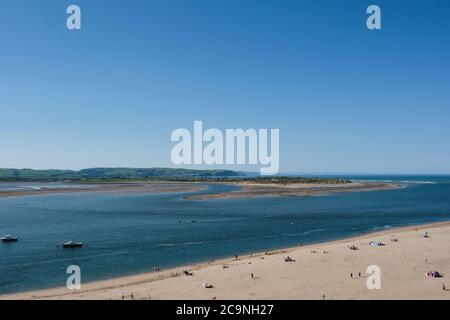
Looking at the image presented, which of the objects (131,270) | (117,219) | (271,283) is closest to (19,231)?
(117,219)

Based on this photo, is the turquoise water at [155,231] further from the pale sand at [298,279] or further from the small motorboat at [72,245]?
the pale sand at [298,279]

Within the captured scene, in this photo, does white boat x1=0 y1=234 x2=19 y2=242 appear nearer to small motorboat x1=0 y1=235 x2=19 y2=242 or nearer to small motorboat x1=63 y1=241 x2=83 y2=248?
small motorboat x1=0 y1=235 x2=19 y2=242

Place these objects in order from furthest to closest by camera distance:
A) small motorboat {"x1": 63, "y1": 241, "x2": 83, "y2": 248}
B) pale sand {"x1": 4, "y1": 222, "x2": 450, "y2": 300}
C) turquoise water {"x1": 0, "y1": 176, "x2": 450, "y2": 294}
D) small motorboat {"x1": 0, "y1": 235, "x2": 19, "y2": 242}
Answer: small motorboat {"x1": 0, "y1": 235, "x2": 19, "y2": 242} < small motorboat {"x1": 63, "y1": 241, "x2": 83, "y2": 248} < turquoise water {"x1": 0, "y1": 176, "x2": 450, "y2": 294} < pale sand {"x1": 4, "y1": 222, "x2": 450, "y2": 300}

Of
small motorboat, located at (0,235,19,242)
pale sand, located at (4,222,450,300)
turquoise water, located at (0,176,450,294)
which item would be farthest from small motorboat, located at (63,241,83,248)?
pale sand, located at (4,222,450,300)

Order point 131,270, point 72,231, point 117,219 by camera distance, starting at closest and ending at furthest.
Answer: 1. point 131,270
2. point 72,231
3. point 117,219

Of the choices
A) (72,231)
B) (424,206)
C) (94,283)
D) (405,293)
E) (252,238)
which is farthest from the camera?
(424,206)

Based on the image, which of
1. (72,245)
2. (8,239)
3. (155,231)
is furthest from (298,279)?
(8,239)
